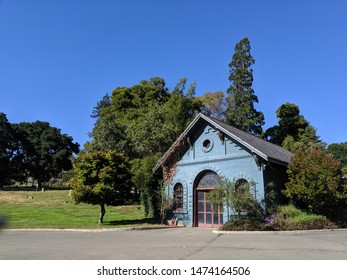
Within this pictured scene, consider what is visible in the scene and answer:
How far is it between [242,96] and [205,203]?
31085 millimetres

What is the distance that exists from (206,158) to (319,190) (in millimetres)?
7209

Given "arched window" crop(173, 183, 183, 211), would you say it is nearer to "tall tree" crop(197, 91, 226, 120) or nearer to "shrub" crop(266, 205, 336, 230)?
"shrub" crop(266, 205, 336, 230)

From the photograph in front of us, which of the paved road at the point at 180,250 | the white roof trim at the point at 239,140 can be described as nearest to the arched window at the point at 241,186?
the white roof trim at the point at 239,140

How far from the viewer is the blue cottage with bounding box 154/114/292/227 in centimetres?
1902

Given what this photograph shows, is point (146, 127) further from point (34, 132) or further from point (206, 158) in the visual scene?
point (34, 132)

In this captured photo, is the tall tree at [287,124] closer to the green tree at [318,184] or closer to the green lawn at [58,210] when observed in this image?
the green lawn at [58,210]

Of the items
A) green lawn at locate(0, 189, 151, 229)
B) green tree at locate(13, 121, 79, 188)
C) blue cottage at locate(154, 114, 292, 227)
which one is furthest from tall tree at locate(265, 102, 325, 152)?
green tree at locate(13, 121, 79, 188)

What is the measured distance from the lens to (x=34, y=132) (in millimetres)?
64000

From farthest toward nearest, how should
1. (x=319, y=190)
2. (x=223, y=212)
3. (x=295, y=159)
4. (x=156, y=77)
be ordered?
(x=156, y=77) < (x=223, y=212) < (x=295, y=159) < (x=319, y=190)

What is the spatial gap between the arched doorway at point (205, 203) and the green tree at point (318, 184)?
4595 mm

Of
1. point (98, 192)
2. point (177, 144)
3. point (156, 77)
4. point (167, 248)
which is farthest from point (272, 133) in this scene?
point (167, 248)

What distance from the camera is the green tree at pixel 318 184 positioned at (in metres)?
17.1

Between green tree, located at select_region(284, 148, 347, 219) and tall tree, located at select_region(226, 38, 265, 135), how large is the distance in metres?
29.4

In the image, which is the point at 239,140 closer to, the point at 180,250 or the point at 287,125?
the point at 180,250
